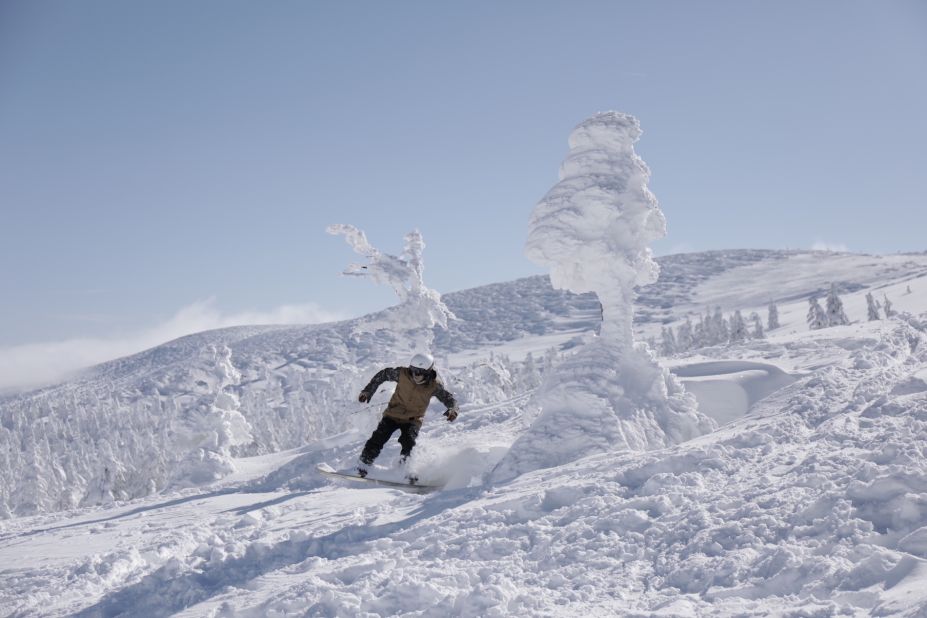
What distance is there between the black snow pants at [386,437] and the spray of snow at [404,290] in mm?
14082

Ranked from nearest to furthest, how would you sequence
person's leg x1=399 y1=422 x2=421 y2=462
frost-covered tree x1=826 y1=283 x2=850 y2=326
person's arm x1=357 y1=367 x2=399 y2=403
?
person's arm x1=357 y1=367 x2=399 y2=403, person's leg x1=399 y1=422 x2=421 y2=462, frost-covered tree x1=826 y1=283 x2=850 y2=326

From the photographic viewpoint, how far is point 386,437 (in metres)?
11.1

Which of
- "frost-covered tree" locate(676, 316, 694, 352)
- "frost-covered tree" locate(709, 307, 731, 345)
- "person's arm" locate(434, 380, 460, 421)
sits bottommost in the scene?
"frost-covered tree" locate(676, 316, 694, 352)

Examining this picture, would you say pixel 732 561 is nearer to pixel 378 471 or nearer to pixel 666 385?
pixel 378 471

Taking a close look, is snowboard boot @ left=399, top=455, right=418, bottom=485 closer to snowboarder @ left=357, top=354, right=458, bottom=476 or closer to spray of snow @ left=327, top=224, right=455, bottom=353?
snowboarder @ left=357, top=354, right=458, bottom=476

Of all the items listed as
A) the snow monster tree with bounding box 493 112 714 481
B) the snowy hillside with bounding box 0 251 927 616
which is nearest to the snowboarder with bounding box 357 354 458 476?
the snowy hillside with bounding box 0 251 927 616

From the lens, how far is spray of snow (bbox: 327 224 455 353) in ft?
82.9

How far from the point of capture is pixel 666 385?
47.7ft

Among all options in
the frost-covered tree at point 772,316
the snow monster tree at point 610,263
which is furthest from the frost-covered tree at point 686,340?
the snow monster tree at point 610,263

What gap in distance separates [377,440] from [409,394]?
1.00 meters

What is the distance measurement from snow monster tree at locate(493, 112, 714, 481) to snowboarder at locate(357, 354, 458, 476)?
2851 millimetres

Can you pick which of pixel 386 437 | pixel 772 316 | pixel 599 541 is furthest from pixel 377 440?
pixel 772 316

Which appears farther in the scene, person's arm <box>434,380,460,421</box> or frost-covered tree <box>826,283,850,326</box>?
frost-covered tree <box>826,283,850,326</box>

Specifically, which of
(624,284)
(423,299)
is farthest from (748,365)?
(423,299)
